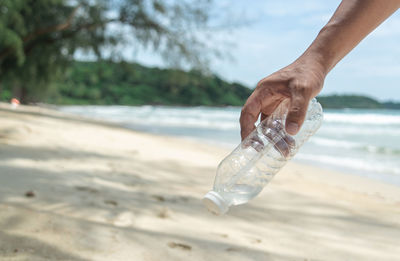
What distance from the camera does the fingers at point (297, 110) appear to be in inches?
42.4

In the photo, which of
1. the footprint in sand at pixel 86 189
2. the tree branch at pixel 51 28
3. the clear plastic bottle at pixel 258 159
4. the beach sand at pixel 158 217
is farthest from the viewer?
the tree branch at pixel 51 28

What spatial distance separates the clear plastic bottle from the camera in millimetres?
1620

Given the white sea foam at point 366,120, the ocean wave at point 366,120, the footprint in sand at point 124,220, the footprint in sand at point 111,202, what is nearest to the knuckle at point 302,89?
the footprint in sand at point 124,220

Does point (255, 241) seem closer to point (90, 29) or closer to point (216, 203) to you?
point (216, 203)

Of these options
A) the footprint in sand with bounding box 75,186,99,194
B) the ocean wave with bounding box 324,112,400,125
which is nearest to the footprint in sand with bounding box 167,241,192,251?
the footprint in sand with bounding box 75,186,99,194

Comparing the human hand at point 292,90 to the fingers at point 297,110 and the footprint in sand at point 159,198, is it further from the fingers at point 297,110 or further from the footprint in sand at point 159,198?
the footprint in sand at point 159,198

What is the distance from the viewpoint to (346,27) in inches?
45.5

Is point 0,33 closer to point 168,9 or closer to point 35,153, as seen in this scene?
point 168,9

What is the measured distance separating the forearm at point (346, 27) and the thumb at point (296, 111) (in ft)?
0.51

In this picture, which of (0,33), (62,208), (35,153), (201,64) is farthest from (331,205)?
(201,64)

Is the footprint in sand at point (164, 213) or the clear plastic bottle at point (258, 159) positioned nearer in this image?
the clear plastic bottle at point (258, 159)

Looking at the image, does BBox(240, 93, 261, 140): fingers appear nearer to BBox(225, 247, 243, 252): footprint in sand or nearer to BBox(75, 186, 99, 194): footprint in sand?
BBox(225, 247, 243, 252): footprint in sand

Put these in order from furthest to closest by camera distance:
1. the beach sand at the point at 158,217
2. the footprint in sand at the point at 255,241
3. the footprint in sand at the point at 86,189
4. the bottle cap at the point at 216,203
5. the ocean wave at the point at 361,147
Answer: the ocean wave at the point at 361,147 → the footprint in sand at the point at 86,189 → the footprint in sand at the point at 255,241 → the beach sand at the point at 158,217 → the bottle cap at the point at 216,203

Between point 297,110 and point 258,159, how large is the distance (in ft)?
2.18
